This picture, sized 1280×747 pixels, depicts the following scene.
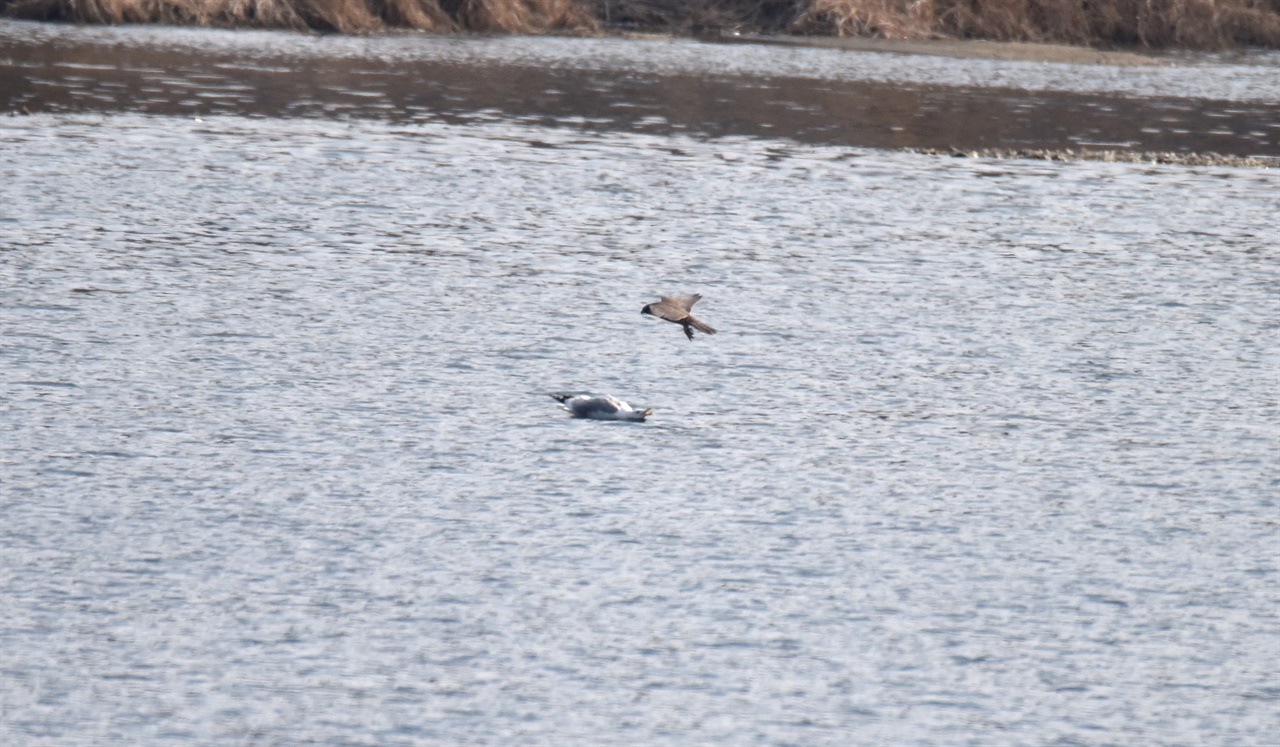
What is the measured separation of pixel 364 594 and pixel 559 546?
0.84m

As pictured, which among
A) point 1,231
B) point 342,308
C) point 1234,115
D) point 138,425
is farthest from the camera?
point 1234,115

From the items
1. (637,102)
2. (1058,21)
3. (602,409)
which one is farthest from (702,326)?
(1058,21)

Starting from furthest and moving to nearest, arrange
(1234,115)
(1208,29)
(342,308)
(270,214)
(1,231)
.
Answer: (1208,29) < (1234,115) < (270,214) < (1,231) < (342,308)

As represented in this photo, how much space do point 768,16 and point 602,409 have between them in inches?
1257

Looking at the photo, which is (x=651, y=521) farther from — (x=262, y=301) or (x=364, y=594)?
(x=262, y=301)

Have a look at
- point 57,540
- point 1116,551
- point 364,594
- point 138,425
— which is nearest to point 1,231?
point 138,425

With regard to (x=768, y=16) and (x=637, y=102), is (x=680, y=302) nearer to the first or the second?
(x=637, y=102)

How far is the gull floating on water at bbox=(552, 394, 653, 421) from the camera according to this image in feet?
28.1

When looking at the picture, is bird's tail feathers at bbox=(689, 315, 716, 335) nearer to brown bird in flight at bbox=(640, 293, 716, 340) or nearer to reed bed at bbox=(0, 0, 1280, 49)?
brown bird in flight at bbox=(640, 293, 716, 340)

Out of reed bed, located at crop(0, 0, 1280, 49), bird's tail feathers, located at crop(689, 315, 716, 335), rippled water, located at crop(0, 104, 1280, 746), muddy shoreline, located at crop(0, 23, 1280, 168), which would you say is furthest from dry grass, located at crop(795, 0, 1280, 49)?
bird's tail feathers, located at crop(689, 315, 716, 335)

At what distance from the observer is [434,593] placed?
6.30 m

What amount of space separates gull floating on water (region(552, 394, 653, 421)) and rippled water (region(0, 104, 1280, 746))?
0.11m

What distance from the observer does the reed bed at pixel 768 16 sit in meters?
34.8

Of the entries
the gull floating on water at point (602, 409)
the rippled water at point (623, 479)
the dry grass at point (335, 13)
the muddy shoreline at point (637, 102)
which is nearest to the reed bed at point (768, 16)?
the dry grass at point (335, 13)
